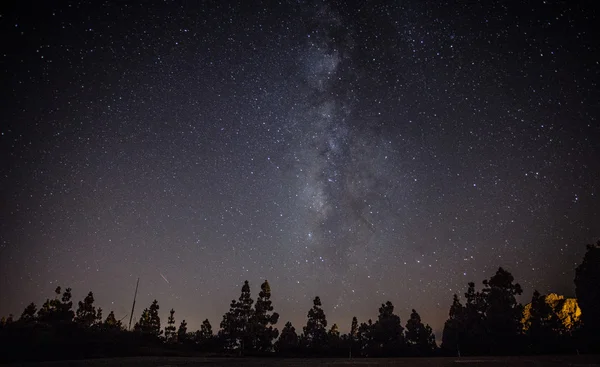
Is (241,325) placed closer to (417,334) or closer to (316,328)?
(316,328)

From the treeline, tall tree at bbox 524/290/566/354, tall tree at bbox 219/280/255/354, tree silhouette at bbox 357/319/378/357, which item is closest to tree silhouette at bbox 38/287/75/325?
the treeline

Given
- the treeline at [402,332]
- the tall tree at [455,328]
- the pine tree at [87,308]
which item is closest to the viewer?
the treeline at [402,332]

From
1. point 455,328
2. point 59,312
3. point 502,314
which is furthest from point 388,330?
point 59,312

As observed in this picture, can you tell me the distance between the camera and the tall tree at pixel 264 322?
4516 centimetres

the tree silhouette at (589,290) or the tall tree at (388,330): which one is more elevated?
the tree silhouette at (589,290)

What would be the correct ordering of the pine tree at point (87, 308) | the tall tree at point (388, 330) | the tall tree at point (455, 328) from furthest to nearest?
the pine tree at point (87, 308) < the tall tree at point (388, 330) < the tall tree at point (455, 328)

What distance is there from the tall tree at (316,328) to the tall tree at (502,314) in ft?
72.7

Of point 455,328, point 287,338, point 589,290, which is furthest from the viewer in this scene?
point 287,338

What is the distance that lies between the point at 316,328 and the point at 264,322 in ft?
28.7

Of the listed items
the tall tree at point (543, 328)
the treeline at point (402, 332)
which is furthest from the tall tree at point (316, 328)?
the tall tree at point (543, 328)

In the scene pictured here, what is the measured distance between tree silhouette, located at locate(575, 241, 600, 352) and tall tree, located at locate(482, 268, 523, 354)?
6.62 m

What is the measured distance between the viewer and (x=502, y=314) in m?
44.1

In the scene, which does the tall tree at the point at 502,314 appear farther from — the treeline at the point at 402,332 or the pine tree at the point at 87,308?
the pine tree at the point at 87,308

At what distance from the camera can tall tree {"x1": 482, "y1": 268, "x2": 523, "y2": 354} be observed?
4054 cm
